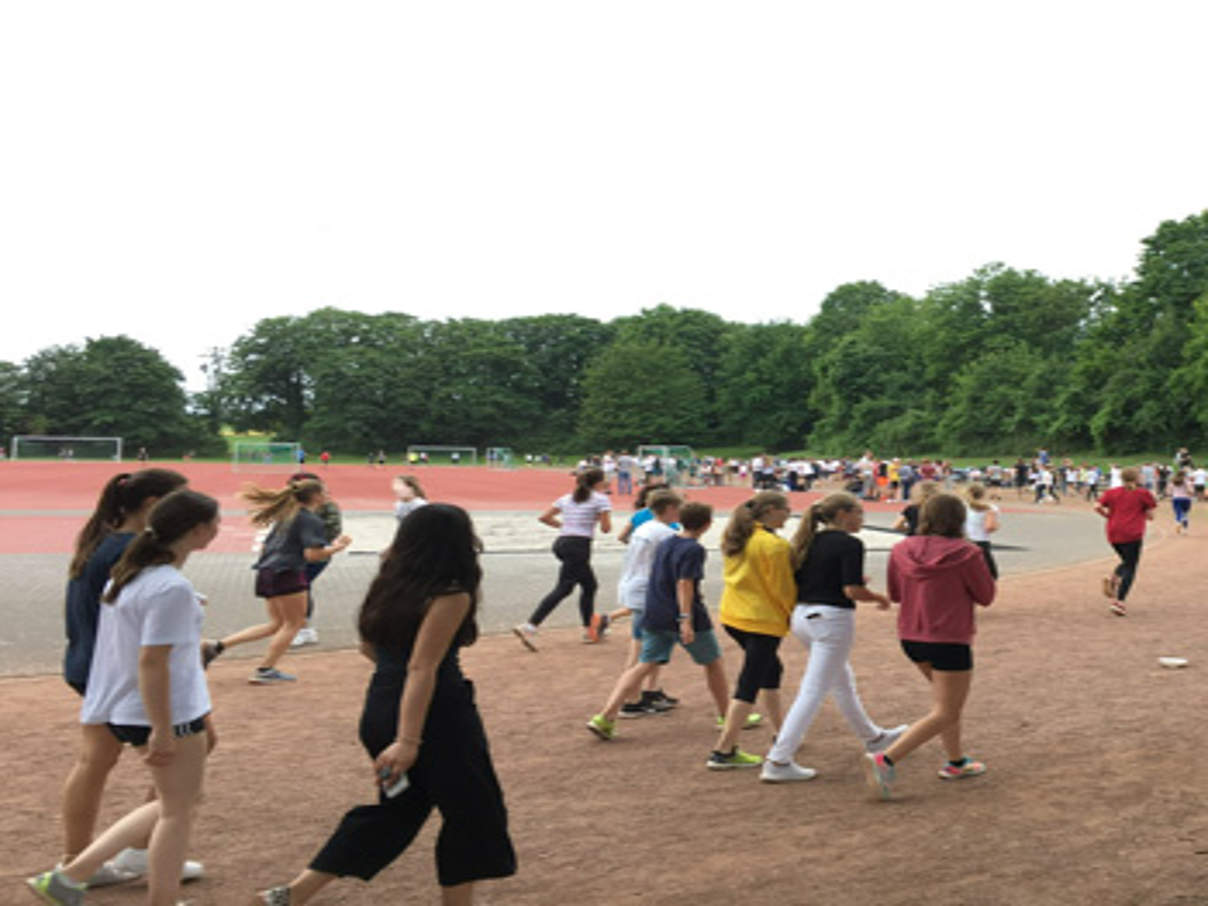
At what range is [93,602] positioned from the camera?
410 cm

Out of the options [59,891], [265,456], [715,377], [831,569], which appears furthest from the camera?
[715,377]

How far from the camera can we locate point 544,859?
4.66m

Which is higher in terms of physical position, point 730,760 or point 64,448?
point 64,448

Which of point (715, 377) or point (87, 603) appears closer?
point (87, 603)

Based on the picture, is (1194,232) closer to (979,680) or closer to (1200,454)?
(1200,454)

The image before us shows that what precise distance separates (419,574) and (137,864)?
2137 millimetres

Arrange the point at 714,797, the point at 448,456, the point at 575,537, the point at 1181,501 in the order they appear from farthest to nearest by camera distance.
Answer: the point at 448,456 < the point at 1181,501 < the point at 575,537 < the point at 714,797

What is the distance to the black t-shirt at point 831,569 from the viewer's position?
5.68 meters

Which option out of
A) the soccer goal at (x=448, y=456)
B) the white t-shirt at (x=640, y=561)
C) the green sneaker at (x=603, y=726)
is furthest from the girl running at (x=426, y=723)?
the soccer goal at (x=448, y=456)

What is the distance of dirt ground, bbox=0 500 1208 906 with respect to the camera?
173 inches

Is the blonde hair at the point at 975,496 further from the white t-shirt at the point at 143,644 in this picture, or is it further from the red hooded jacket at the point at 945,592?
the white t-shirt at the point at 143,644

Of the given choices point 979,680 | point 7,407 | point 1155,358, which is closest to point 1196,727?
point 979,680

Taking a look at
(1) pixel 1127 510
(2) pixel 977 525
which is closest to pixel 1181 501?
(1) pixel 1127 510

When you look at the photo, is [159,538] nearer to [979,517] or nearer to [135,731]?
[135,731]
